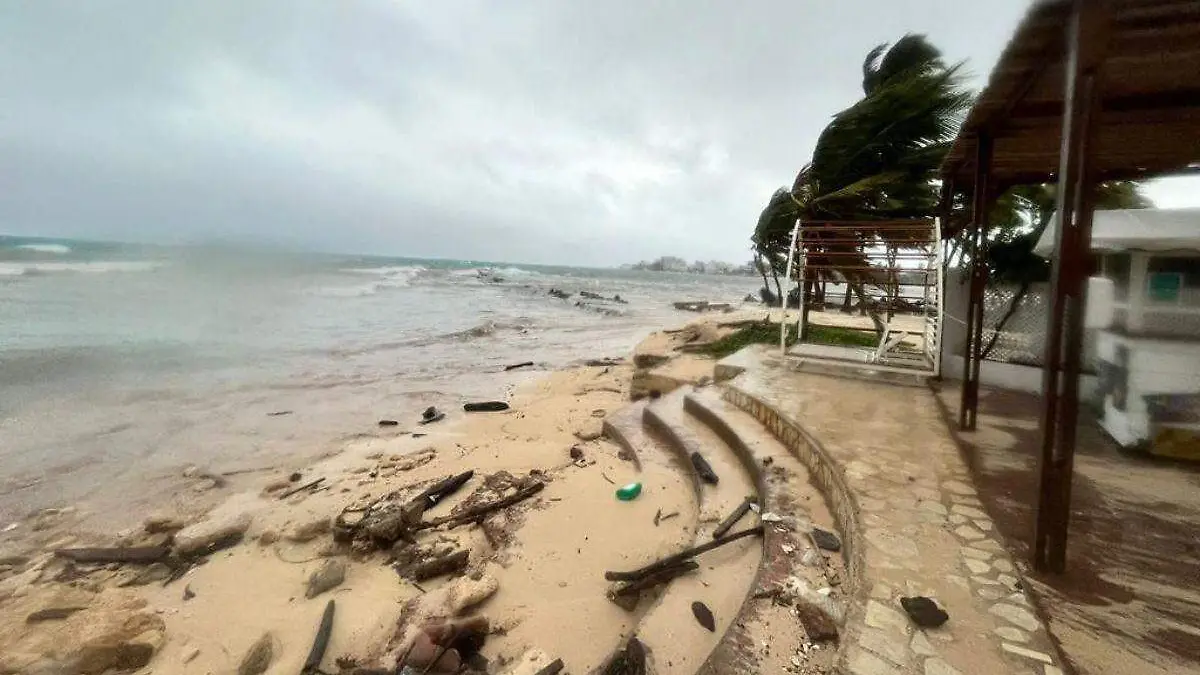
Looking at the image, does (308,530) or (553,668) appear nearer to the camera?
(553,668)

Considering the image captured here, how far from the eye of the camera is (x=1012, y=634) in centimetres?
209

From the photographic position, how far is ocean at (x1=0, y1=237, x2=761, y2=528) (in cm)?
610

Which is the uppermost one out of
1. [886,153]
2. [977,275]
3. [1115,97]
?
[886,153]

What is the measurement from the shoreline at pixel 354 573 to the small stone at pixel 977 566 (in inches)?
74.5

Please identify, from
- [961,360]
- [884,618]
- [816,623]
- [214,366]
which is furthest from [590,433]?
[214,366]

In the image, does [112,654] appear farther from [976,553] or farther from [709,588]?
[976,553]

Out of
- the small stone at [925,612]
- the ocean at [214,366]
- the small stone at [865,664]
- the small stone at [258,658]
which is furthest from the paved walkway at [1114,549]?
the ocean at [214,366]

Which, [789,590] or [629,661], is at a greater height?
[789,590]

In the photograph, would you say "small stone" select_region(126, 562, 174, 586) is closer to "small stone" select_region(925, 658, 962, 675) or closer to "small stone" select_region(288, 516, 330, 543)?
"small stone" select_region(288, 516, 330, 543)

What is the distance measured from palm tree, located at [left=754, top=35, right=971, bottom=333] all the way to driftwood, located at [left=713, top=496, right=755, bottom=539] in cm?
611

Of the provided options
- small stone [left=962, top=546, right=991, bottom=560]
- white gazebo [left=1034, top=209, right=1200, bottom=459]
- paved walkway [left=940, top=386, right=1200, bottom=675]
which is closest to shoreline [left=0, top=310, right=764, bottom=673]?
small stone [left=962, top=546, right=991, bottom=560]

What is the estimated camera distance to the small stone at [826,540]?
305 centimetres

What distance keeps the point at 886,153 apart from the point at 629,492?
9.65 meters

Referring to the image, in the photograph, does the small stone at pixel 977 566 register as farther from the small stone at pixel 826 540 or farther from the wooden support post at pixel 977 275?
the wooden support post at pixel 977 275
